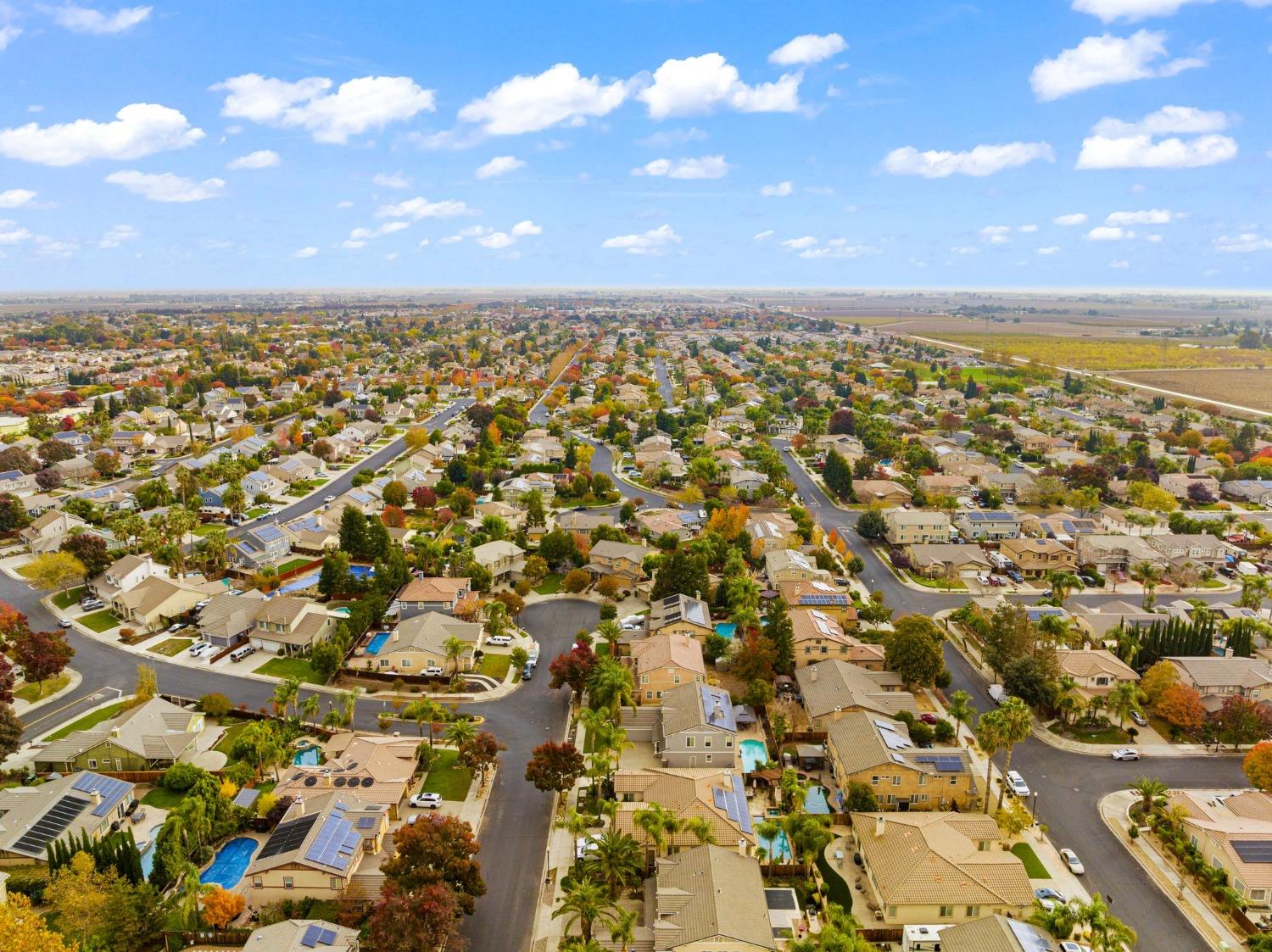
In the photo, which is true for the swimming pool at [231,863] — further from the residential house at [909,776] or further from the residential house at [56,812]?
the residential house at [909,776]

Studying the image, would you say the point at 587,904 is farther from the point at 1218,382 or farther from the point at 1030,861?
the point at 1218,382

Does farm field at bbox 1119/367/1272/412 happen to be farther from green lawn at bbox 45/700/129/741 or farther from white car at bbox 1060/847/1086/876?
green lawn at bbox 45/700/129/741

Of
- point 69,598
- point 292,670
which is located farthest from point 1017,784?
point 69,598

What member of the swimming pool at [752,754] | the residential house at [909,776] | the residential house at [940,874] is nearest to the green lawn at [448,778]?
the swimming pool at [752,754]

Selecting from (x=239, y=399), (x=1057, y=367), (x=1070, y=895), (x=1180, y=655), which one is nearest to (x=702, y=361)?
(x=1057, y=367)

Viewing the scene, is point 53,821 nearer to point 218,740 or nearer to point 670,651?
point 218,740
